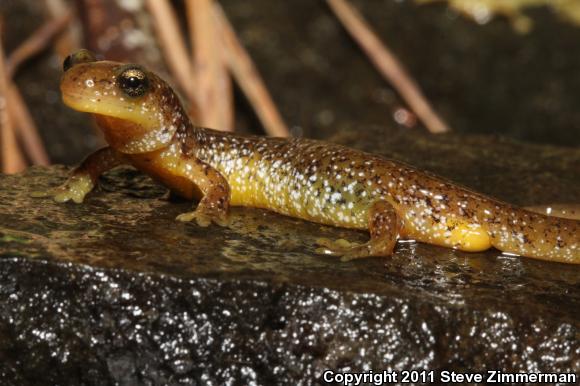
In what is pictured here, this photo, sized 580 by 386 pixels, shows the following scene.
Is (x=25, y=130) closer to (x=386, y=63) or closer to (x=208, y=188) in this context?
(x=386, y=63)

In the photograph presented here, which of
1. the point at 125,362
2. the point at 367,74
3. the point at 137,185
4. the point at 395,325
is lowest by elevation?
the point at 125,362

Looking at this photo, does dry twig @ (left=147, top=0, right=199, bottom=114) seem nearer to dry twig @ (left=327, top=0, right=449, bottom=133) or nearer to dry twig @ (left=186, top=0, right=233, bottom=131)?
→ dry twig @ (left=186, top=0, right=233, bottom=131)

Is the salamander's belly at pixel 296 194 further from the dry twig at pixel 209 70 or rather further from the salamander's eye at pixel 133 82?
the dry twig at pixel 209 70

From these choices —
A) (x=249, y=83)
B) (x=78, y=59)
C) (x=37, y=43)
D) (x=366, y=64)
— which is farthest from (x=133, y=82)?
(x=366, y=64)

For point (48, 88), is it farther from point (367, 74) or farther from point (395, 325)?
point (395, 325)

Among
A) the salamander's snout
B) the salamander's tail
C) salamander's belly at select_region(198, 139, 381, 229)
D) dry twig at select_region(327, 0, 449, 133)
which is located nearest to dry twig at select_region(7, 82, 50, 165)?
dry twig at select_region(327, 0, 449, 133)

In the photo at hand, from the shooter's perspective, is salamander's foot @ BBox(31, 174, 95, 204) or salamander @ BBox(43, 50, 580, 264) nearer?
salamander @ BBox(43, 50, 580, 264)

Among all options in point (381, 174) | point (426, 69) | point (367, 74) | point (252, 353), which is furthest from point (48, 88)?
point (252, 353)
